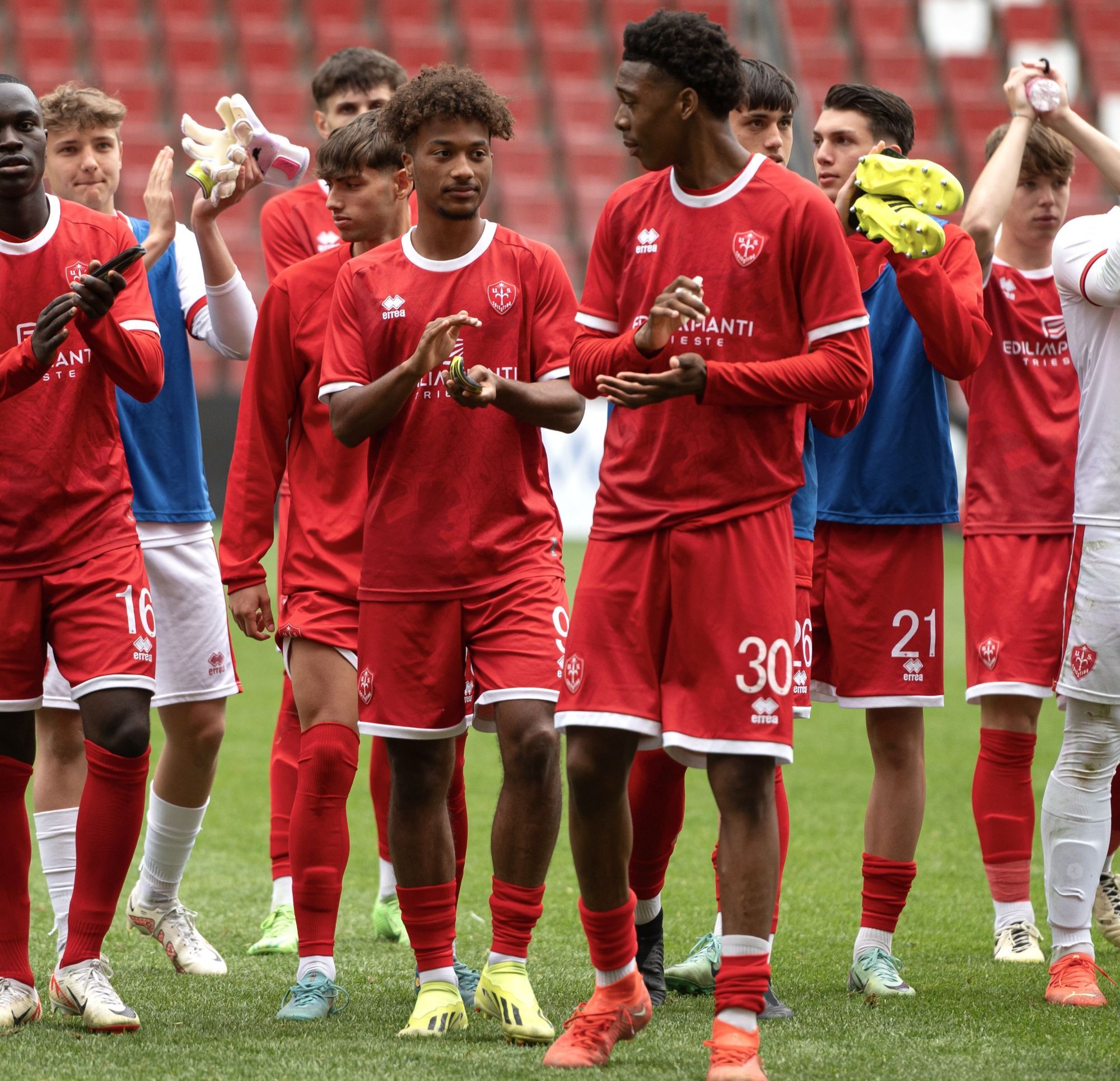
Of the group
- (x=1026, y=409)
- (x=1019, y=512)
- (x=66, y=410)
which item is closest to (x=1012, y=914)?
(x=1019, y=512)

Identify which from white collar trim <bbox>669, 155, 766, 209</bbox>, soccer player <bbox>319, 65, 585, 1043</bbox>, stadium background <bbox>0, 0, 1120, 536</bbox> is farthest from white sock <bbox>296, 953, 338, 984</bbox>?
stadium background <bbox>0, 0, 1120, 536</bbox>

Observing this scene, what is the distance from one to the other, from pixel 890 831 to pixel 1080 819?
20.1 inches

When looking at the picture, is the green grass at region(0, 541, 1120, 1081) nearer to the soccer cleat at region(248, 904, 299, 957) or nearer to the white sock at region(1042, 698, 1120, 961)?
the soccer cleat at region(248, 904, 299, 957)

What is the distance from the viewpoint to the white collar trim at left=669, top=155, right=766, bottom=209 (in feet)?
11.7

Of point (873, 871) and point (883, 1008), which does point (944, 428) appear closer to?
point (873, 871)

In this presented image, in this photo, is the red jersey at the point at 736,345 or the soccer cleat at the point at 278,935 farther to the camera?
the soccer cleat at the point at 278,935

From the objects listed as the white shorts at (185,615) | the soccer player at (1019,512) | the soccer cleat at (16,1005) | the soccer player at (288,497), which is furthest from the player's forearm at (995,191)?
the soccer cleat at (16,1005)

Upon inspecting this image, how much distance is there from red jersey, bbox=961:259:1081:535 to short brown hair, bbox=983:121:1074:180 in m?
0.28

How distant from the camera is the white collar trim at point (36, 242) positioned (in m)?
4.18

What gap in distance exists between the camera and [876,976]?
4.48 meters

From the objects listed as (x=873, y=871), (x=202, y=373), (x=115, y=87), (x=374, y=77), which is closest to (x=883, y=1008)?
(x=873, y=871)

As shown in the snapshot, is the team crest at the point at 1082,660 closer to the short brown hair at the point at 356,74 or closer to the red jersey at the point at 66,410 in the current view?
the red jersey at the point at 66,410

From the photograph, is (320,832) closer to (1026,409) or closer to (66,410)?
(66,410)

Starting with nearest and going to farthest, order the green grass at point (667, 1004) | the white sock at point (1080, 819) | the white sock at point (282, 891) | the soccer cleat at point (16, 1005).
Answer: the green grass at point (667, 1004) < the soccer cleat at point (16, 1005) < the white sock at point (1080, 819) < the white sock at point (282, 891)
